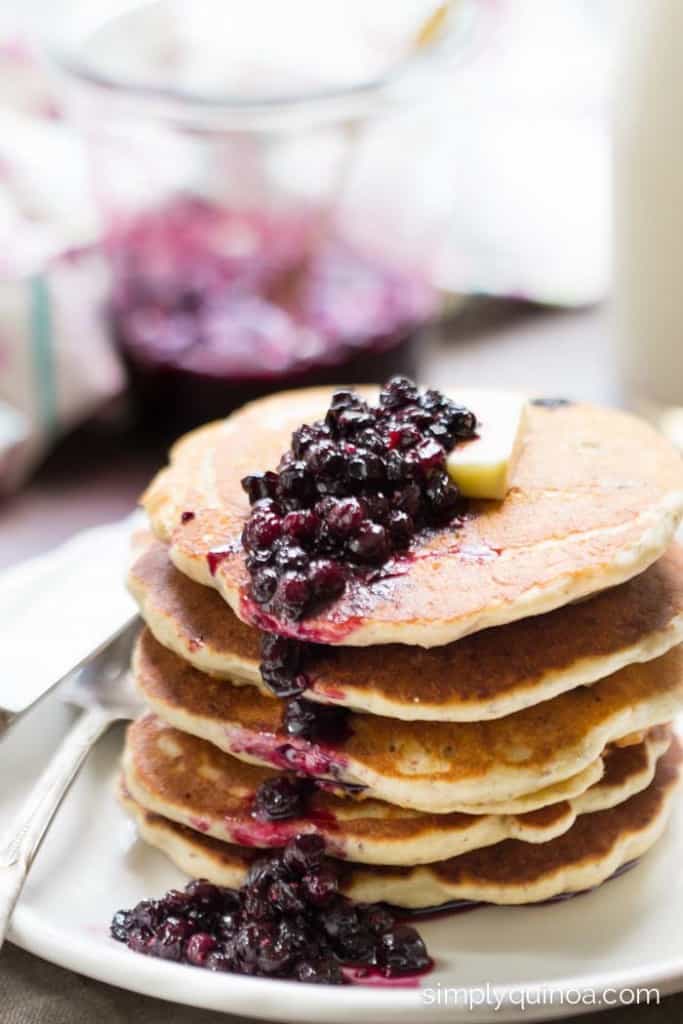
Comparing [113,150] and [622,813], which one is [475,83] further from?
[622,813]

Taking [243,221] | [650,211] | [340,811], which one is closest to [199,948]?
[340,811]

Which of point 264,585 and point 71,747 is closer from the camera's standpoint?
point 264,585

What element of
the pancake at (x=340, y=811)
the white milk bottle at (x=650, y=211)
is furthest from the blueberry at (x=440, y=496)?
the white milk bottle at (x=650, y=211)

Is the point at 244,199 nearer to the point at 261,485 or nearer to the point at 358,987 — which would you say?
the point at 261,485

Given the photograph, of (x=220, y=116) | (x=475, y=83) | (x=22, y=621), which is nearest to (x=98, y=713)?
(x=22, y=621)

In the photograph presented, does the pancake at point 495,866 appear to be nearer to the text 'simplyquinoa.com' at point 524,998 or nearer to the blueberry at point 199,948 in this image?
the blueberry at point 199,948

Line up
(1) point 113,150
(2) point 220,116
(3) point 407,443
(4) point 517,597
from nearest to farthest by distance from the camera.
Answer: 1. (4) point 517,597
2. (3) point 407,443
3. (2) point 220,116
4. (1) point 113,150

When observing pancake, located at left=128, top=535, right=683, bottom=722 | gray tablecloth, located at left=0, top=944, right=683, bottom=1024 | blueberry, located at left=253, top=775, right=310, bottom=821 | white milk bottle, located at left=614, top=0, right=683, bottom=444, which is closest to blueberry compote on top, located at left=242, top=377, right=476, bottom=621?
pancake, located at left=128, top=535, right=683, bottom=722

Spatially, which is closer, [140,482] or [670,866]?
[670,866]
